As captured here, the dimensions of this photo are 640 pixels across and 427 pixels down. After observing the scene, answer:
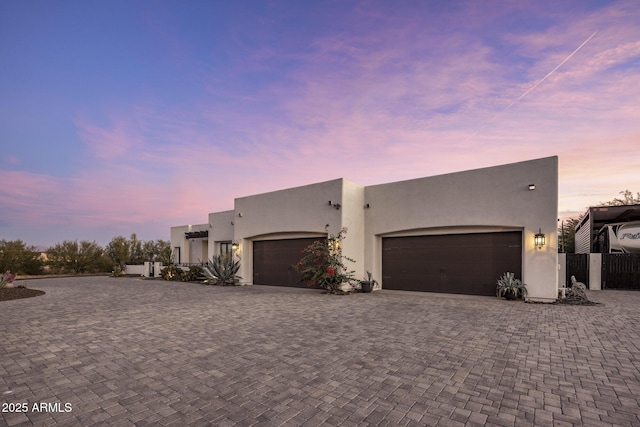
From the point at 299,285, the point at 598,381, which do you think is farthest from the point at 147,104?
the point at 598,381

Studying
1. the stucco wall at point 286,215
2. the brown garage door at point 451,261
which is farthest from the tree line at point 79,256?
the brown garage door at point 451,261

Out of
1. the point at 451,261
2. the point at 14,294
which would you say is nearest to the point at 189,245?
the point at 14,294

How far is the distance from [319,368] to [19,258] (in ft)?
83.9

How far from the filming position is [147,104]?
11.1 metres

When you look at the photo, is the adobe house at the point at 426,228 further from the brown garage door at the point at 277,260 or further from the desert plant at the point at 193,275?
the desert plant at the point at 193,275

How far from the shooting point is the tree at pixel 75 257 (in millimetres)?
21328

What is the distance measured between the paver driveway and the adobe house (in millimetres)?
3123

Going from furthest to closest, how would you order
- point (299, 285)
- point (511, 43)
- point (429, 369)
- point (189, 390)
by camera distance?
point (299, 285), point (511, 43), point (429, 369), point (189, 390)

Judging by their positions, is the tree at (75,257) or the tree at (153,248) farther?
the tree at (153,248)

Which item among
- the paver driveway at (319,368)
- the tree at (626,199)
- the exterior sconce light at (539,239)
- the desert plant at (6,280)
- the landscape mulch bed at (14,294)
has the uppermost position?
the tree at (626,199)

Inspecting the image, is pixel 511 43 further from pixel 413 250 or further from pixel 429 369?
pixel 429 369

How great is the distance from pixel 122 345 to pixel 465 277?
9907mm

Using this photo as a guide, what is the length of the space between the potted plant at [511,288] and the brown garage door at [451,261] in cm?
49

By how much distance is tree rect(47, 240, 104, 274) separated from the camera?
21328 mm
